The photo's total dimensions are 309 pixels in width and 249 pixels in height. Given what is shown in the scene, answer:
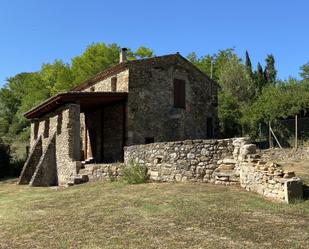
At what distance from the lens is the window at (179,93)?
21266 millimetres

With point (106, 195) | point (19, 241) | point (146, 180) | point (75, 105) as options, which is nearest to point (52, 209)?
point (106, 195)

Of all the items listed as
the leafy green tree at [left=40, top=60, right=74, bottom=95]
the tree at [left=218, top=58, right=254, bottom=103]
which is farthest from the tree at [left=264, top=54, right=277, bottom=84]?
the leafy green tree at [left=40, top=60, right=74, bottom=95]

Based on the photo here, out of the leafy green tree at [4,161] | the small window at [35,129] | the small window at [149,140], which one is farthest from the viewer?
the leafy green tree at [4,161]

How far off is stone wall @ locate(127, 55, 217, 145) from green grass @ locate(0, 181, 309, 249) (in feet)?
31.1

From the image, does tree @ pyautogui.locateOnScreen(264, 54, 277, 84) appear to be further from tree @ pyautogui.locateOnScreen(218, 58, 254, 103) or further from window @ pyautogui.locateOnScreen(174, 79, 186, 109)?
window @ pyautogui.locateOnScreen(174, 79, 186, 109)

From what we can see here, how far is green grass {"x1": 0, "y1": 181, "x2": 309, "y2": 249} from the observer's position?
5.84m

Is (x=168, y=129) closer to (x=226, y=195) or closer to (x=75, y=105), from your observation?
(x=75, y=105)

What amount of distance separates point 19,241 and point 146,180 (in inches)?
259

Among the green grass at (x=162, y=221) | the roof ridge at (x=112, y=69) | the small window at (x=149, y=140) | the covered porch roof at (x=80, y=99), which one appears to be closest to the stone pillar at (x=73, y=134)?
the covered porch roof at (x=80, y=99)

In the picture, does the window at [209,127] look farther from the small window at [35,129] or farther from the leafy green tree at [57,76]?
the leafy green tree at [57,76]

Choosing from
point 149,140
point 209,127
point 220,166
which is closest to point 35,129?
point 149,140

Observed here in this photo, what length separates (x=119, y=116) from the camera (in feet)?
64.1

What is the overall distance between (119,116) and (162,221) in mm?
12885

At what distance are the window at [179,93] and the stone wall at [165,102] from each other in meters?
0.21
